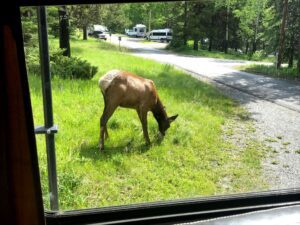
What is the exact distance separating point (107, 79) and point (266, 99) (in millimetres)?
2251

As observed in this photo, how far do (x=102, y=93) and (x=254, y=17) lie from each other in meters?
1.18

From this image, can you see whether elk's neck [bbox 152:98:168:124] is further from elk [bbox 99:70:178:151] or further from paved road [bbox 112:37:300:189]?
paved road [bbox 112:37:300:189]

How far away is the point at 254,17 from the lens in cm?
239

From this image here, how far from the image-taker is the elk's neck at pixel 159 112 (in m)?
2.86

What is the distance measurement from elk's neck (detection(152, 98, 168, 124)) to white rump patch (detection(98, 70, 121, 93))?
477 mm

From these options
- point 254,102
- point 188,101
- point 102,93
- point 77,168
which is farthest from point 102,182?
point 254,102

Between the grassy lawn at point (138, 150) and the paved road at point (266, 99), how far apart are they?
0.12 meters

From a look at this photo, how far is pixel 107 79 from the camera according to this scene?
8.25 ft

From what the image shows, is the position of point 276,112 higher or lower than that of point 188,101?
lower

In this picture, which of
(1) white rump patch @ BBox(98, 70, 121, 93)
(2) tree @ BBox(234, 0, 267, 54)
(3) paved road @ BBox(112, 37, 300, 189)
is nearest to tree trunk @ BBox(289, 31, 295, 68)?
(3) paved road @ BBox(112, 37, 300, 189)

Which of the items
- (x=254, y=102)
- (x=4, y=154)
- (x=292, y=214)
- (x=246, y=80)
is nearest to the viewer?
(x=4, y=154)

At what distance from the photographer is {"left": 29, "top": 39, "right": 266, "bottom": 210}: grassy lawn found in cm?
213

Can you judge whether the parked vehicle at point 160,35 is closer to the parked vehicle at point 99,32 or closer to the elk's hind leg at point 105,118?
the parked vehicle at point 99,32

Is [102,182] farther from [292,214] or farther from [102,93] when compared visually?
[292,214]
